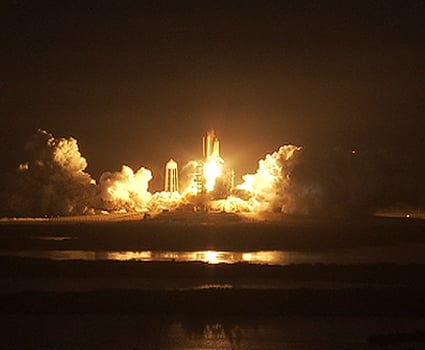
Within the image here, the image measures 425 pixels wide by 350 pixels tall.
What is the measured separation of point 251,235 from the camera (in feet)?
235

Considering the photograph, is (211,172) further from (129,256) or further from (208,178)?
(129,256)

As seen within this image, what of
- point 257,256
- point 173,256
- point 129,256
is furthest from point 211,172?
point 129,256

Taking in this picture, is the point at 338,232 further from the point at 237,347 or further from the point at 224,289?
the point at 237,347

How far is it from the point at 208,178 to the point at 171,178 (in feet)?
23.7

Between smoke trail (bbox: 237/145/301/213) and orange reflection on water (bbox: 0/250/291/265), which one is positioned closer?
orange reflection on water (bbox: 0/250/291/265)

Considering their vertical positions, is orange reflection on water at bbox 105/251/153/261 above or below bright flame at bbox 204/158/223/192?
below

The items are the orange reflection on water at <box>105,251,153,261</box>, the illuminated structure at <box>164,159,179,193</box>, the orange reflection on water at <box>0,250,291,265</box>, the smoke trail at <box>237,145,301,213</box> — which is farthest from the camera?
the illuminated structure at <box>164,159,179,193</box>

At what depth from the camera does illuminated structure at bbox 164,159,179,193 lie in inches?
4231

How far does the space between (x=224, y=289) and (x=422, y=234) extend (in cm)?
3541

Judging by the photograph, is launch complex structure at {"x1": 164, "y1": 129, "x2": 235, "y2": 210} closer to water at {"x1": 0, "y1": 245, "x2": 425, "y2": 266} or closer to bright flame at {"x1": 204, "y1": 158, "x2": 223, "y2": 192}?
bright flame at {"x1": 204, "y1": 158, "x2": 223, "y2": 192}

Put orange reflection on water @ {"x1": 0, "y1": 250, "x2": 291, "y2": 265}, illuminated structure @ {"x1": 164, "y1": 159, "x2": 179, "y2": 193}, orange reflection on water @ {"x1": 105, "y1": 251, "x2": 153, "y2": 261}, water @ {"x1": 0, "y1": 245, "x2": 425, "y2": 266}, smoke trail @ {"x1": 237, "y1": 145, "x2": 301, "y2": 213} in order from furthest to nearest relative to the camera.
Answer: illuminated structure @ {"x1": 164, "y1": 159, "x2": 179, "y2": 193} < smoke trail @ {"x1": 237, "y1": 145, "x2": 301, "y2": 213} < orange reflection on water @ {"x1": 105, "y1": 251, "x2": 153, "y2": 261} < orange reflection on water @ {"x1": 0, "y1": 250, "x2": 291, "y2": 265} < water @ {"x1": 0, "y1": 245, "x2": 425, "y2": 266}

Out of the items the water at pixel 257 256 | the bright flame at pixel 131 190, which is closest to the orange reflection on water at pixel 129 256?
the water at pixel 257 256

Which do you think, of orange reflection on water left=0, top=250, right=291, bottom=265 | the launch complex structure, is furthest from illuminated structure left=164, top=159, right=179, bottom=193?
orange reflection on water left=0, top=250, right=291, bottom=265

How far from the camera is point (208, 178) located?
102375 mm
